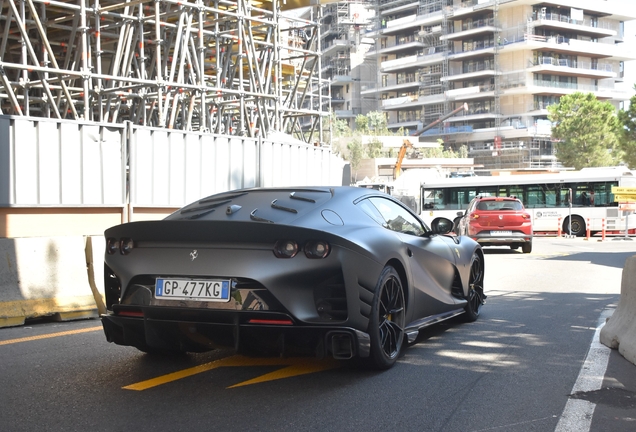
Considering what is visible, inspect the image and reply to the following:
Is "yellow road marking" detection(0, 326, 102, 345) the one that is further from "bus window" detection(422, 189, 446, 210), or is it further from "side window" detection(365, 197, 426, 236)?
"bus window" detection(422, 189, 446, 210)

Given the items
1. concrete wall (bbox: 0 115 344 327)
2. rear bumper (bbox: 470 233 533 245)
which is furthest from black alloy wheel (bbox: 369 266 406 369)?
rear bumper (bbox: 470 233 533 245)

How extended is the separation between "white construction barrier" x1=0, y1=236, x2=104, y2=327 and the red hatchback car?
51.6 feet

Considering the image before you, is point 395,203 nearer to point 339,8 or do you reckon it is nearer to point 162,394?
point 162,394

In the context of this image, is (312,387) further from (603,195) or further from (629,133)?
(629,133)

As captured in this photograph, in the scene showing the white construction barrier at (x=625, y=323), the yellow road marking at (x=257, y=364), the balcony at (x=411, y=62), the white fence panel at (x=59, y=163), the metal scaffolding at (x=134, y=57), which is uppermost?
the balcony at (x=411, y=62)

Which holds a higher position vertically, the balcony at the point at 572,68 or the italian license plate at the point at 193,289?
the balcony at the point at 572,68

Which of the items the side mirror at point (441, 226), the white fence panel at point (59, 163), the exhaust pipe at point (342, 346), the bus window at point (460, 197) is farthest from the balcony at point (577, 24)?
the exhaust pipe at point (342, 346)

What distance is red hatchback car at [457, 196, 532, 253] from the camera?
2308 cm

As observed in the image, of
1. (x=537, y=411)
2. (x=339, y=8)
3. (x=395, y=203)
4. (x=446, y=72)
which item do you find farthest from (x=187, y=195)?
(x=339, y=8)

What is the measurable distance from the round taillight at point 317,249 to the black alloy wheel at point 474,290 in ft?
10.5

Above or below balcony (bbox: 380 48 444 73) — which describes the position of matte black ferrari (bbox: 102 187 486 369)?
below

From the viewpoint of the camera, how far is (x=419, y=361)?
6.27 meters

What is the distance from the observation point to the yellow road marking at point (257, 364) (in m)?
5.47

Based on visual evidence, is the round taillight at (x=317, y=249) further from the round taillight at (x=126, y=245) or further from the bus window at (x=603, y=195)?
the bus window at (x=603, y=195)
